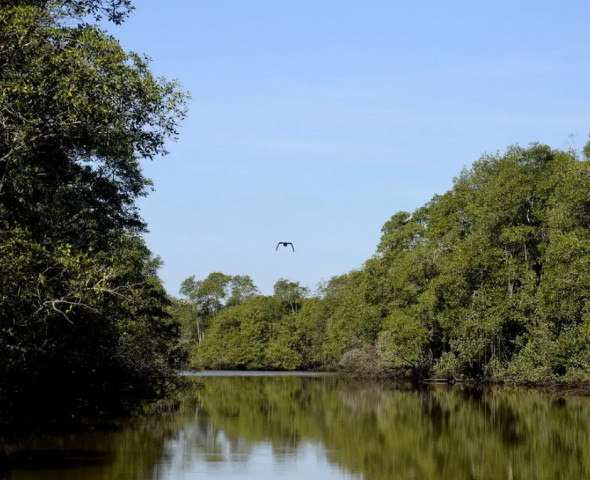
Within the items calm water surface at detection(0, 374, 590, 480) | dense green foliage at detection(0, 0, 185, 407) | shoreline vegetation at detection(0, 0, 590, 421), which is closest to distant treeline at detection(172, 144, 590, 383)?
shoreline vegetation at detection(0, 0, 590, 421)

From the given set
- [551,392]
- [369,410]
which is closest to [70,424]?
[369,410]

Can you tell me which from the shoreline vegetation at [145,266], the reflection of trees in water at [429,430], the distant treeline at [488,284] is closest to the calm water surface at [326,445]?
the reflection of trees in water at [429,430]

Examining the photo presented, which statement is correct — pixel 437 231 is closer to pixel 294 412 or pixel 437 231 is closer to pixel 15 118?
pixel 294 412

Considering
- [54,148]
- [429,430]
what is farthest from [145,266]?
[54,148]

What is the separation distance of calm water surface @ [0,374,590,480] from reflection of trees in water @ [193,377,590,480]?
0.03 meters

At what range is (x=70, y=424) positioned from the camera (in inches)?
886

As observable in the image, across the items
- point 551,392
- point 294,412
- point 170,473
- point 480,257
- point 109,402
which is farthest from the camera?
point 480,257

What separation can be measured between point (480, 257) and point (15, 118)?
37.5 meters

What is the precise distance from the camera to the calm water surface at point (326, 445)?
16016 mm

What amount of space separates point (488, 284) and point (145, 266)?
70.9ft

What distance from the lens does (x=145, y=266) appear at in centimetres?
4134

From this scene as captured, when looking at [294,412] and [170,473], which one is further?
[294,412]

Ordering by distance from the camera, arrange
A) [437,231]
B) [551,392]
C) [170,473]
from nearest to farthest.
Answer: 1. [170,473]
2. [551,392]
3. [437,231]

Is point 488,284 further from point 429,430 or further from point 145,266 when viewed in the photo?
point 429,430
